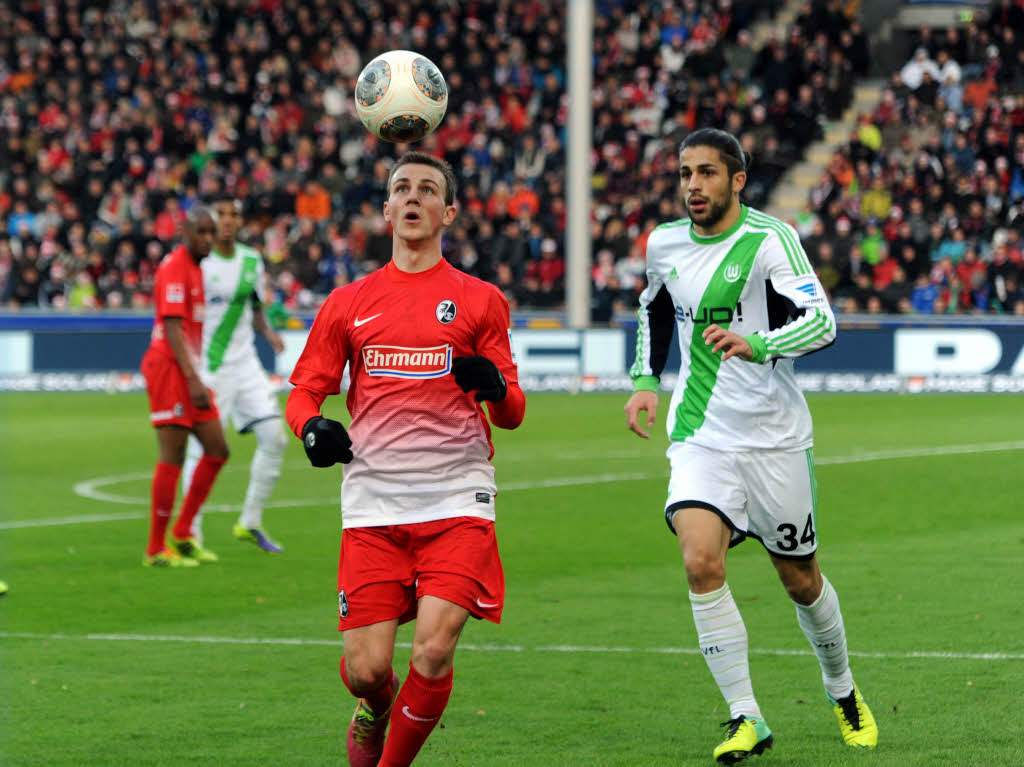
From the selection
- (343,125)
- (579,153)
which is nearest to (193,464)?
(579,153)

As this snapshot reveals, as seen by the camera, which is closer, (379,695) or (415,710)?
(415,710)

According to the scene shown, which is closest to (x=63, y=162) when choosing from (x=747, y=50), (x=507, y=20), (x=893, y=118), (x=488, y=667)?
(x=507, y=20)

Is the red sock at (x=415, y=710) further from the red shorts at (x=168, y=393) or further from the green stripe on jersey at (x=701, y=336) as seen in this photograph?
the red shorts at (x=168, y=393)

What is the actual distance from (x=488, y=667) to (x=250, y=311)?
15.0 feet

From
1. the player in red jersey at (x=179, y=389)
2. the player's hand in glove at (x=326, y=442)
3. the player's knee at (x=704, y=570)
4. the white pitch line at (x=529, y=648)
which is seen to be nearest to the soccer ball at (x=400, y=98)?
the player's hand in glove at (x=326, y=442)

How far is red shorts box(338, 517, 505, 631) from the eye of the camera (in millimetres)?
5105

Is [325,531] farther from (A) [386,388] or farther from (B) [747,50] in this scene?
(B) [747,50]

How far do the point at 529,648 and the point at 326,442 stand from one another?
313 cm

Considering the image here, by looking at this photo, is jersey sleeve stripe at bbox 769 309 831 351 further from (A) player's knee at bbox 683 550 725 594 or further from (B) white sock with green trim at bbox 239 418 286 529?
(B) white sock with green trim at bbox 239 418 286 529

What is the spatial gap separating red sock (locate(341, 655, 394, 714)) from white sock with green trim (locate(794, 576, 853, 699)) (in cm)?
161

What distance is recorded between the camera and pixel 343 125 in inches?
1225

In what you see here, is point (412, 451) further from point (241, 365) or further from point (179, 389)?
point (241, 365)

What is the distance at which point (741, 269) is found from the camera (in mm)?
6070

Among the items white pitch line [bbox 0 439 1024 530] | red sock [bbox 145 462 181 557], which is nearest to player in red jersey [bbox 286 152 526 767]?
red sock [bbox 145 462 181 557]
